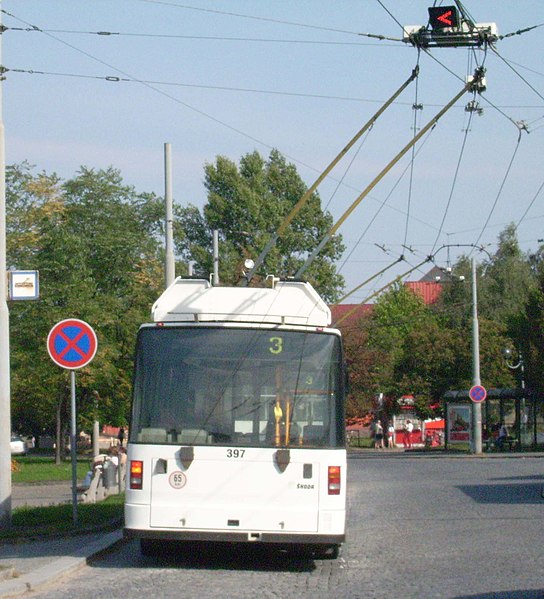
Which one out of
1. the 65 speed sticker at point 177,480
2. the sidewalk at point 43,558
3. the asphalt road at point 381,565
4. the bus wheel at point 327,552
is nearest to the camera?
the sidewalk at point 43,558

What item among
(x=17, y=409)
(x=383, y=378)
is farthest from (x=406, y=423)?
(x=17, y=409)

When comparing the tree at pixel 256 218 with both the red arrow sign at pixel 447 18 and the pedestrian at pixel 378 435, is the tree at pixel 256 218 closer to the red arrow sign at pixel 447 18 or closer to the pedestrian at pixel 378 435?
the pedestrian at pixel 378 435

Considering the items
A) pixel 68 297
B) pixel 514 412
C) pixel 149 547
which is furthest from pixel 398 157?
pixel 514 412

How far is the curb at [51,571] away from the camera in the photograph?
10.2m

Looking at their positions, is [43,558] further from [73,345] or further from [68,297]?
[68,297]

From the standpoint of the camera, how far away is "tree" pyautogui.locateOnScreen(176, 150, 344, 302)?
69188mm

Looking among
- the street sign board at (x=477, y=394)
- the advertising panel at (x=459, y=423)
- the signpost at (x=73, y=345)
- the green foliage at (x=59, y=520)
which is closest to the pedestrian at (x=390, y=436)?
the advertising panel at (x=459, y=423)

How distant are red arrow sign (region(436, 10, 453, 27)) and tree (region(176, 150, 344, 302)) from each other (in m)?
54.9

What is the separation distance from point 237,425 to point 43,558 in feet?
8.34

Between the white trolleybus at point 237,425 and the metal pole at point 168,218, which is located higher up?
the metal pole at point 168,218

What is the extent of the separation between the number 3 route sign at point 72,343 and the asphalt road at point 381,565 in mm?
2710

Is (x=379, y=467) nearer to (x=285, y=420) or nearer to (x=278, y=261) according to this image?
(x=285, y=420)

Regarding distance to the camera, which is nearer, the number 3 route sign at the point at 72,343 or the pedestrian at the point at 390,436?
the number 3 route sign at the point at 72,343

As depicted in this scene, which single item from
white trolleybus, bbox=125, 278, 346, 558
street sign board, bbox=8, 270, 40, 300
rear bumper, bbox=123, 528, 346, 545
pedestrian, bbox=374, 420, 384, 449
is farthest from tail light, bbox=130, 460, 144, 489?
pedestrian, bbox=374, 420, 384, 449
